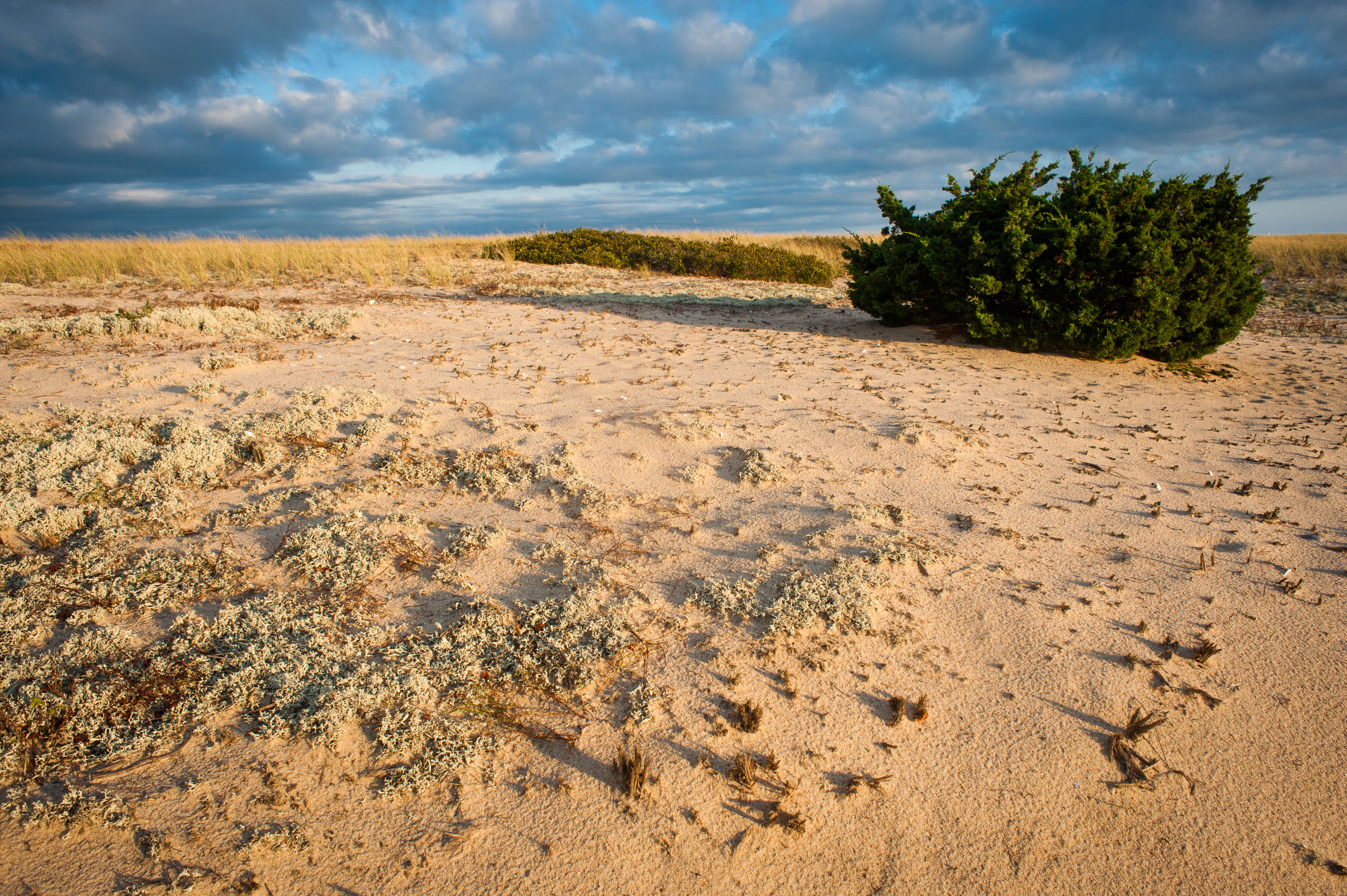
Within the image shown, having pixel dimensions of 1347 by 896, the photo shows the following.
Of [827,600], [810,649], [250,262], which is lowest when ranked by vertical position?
[810,649]

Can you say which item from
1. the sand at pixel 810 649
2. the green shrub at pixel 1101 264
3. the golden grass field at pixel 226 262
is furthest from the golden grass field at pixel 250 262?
the sand at pixel 810 649

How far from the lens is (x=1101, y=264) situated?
6.77 m

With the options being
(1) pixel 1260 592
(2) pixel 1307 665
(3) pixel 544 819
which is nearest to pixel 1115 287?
(1) pixel 1260 592

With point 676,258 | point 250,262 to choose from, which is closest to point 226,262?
point 250,262

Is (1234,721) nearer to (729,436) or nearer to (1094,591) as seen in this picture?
(1094,591)

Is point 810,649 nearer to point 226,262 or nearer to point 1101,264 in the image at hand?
point 1101,264

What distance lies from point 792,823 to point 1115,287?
22.4 feet

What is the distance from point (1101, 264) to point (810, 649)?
6.19 meters

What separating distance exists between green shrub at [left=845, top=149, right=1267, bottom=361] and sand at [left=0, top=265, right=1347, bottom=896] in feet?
4.07

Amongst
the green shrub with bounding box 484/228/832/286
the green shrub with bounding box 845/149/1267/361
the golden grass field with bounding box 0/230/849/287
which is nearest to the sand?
the green shrub with bounding box 845/149/1267/361

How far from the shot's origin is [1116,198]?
6918 millimetres

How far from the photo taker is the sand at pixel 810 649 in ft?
6.79

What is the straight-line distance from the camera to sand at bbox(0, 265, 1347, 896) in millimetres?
2068

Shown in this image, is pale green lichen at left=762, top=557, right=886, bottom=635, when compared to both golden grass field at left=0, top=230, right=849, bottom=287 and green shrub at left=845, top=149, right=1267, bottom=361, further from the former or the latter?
golden grass field at left=0, top=230, right=849, bottom=287
